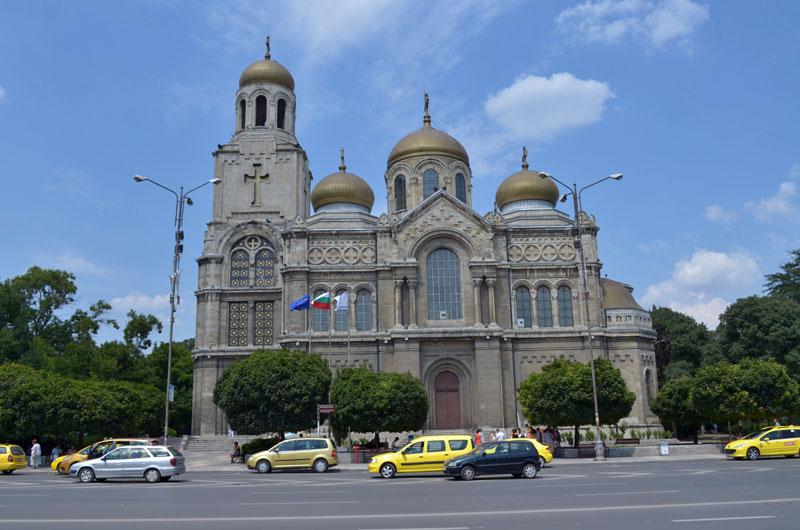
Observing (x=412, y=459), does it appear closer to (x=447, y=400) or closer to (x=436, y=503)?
(x=436, y=503)

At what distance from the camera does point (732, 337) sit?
56.2 m

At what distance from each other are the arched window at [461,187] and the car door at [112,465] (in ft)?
122

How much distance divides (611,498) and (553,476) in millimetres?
8169

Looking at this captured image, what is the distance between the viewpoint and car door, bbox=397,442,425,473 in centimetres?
2519

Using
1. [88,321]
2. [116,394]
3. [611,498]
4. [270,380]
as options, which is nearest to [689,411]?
[270,380]

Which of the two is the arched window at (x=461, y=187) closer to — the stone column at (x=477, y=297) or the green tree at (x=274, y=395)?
the stone column at (x=477, y=297)

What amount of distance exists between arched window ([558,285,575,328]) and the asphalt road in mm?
25921

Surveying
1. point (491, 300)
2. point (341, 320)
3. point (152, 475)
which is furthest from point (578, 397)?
point (152, 475)

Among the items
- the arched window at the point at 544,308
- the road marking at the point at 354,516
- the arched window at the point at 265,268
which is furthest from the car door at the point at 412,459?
the arched window at the point at 265,268

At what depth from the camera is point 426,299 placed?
162ft

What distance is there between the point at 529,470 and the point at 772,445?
1266 cm

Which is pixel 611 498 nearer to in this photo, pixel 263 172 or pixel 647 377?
pixel 647 377

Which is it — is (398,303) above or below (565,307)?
above

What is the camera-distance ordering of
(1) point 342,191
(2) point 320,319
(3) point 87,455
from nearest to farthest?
(3) point 87,455, (2) point 320,319, (1) point 342,191
